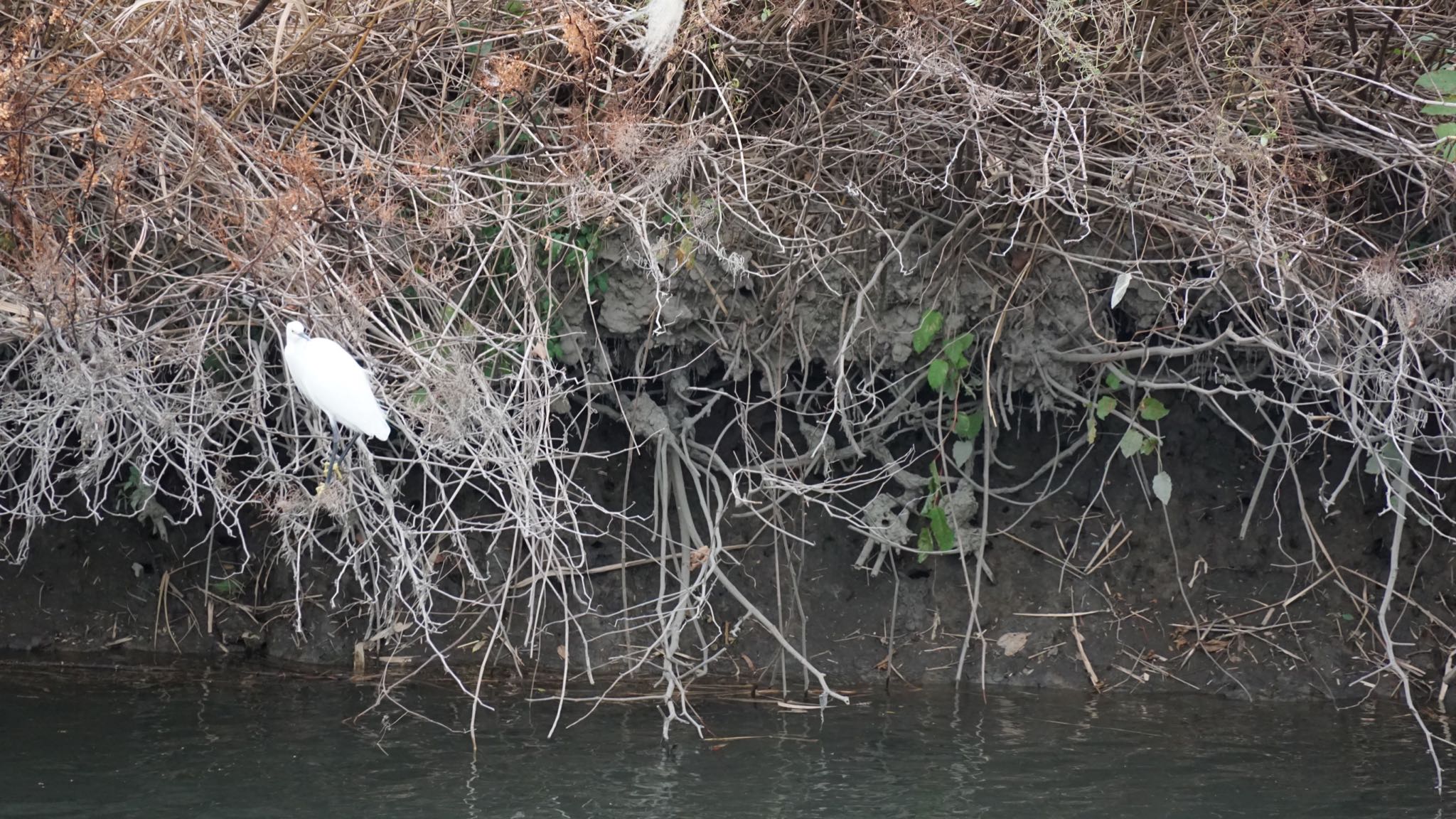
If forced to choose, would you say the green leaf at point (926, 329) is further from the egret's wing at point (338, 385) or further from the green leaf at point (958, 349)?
the egret's wing at point (338, 385)

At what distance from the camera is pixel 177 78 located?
147 inches

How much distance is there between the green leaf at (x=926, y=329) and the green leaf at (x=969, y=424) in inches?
15.0

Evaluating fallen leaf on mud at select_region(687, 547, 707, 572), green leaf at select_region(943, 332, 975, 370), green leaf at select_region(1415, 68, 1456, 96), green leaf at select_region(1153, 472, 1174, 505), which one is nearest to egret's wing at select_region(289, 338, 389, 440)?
fallen leaf on mud at select_region(687, 547, 707, 572)

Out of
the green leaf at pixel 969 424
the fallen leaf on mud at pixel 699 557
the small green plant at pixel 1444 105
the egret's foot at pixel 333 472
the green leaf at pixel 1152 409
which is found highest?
the small green plant at pixel 1444 105

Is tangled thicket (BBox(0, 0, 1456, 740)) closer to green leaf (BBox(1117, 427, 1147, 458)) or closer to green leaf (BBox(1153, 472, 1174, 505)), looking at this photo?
green leaf (BBox(1117, 427, 1147, 458))

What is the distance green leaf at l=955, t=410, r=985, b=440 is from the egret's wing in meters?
2.21

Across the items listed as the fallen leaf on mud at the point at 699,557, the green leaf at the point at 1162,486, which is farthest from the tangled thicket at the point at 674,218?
the green leaf at the point at 1162,486

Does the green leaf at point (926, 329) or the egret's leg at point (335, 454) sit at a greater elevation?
the green leaf at point (926, 329)

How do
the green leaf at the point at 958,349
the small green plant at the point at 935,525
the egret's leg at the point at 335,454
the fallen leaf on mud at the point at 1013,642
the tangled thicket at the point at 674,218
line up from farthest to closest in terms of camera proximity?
the fallen leaf on mud at the point at 1013,642, the small green plant at the point at 935,525, the green leaf at the point at 958,349, the tangled thicket at the point at 674,218, the egret's leg at the point at 335,454

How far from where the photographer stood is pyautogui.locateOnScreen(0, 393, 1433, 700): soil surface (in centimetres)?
484

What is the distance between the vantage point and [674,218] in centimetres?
412

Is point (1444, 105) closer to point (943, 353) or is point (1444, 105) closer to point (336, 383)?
point (943, 353)

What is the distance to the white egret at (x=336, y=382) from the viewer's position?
3209mm

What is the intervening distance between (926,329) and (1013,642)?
4.32 ft
